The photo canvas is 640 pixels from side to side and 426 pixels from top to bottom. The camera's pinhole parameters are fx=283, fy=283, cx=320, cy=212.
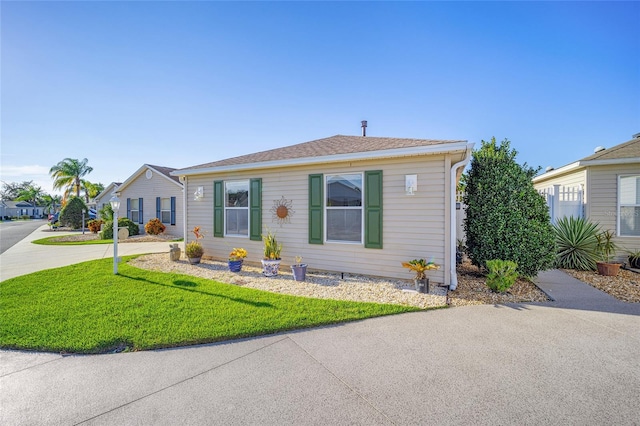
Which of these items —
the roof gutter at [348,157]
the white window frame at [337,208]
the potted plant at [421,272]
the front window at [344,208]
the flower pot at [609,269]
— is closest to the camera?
the potted plant at [421,272]

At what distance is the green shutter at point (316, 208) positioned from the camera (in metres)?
6.98

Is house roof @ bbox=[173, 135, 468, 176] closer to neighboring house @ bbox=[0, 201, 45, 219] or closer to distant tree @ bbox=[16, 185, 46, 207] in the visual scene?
neighboring house @ bbox=[0, 201, 45, 219]

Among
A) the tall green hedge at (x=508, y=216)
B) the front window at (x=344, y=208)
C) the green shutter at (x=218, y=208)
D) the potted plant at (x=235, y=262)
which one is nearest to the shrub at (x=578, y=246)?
the tall green hedge at (x=508, y=216)

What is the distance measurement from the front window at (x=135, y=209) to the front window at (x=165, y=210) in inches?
94.8

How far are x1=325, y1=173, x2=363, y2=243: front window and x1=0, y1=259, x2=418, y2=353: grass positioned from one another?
7.46ft

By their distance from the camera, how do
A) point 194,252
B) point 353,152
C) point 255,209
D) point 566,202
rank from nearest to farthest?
point 353,152, point 255,209, point 194,252, point 566,202

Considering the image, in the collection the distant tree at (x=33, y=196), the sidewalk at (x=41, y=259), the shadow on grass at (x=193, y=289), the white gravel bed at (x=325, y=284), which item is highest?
the distant tree at (x=33, y=196)

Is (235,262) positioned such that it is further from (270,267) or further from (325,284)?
(325,284)

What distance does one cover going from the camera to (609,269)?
6.83 m

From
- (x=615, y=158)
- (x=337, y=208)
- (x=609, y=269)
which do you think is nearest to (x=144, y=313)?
(x=337, y=208)

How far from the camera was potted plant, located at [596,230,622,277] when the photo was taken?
22.3 feet

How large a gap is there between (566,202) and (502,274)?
5.96m

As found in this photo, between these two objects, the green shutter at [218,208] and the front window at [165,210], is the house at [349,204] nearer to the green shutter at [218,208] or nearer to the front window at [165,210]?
the green shutter at [218,208]

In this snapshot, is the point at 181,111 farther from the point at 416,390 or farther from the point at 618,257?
the point at 618,257
